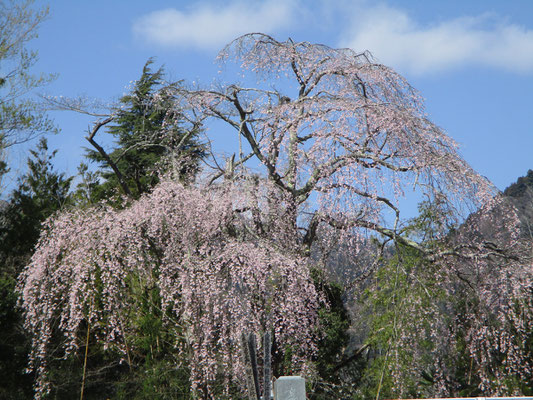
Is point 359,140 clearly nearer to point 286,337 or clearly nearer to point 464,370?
point 286,337

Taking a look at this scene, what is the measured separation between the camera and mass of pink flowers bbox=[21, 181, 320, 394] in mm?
6789

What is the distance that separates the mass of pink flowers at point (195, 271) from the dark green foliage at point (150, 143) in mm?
965

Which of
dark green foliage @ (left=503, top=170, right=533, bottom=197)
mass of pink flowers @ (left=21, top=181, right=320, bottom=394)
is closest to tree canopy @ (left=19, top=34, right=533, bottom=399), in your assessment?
mass of pink flowers @ (left=21, top=181, right=320, bottom=394)

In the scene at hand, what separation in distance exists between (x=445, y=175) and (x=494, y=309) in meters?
2.02

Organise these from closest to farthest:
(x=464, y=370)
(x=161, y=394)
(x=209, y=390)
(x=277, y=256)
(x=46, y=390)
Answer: (x=277, y=256)
(x=209, y=390)
(x=161, y=394)
(x=46, y=390)
(x=464, y=370)

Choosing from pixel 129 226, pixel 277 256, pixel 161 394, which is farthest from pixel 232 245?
pixel 161 394

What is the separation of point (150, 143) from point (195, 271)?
2.80 metres

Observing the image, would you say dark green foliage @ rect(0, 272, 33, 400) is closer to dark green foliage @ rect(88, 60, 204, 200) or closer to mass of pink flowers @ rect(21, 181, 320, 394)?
mass of pink flowers @ rect(21, 181, 320, 394)

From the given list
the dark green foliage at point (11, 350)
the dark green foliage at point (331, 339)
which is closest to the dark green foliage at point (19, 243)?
the dark green foliage at point (11, 350)

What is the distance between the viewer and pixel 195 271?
7164mm

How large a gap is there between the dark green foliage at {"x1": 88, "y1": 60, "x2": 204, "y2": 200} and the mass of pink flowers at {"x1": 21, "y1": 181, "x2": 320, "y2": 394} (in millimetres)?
965

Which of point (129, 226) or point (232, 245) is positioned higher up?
point (129, 226)

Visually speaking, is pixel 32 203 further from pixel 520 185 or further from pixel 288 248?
pixel 520 185

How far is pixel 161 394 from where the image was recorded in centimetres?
784
